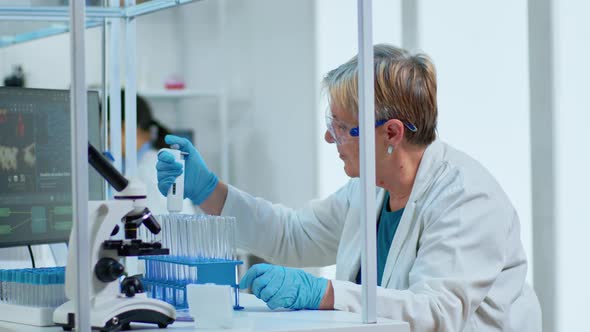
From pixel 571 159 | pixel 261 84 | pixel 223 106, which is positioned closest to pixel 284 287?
pixel 571 159

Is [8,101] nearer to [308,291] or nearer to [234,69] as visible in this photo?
[308,291]

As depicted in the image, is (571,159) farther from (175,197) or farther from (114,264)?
(114,264)

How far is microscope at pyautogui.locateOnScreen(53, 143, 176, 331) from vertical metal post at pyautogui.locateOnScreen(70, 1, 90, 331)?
0.17 ft

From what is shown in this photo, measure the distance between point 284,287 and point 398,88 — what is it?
672 millimetres

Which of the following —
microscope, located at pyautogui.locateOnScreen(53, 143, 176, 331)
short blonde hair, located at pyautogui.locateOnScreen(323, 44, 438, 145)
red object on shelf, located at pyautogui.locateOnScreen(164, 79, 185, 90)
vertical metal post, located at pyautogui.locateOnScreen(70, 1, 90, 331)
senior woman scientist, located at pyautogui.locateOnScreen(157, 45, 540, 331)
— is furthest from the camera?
red object on shelf, located at pyautogui.locateOnScreen(164, 79, 185, 90)

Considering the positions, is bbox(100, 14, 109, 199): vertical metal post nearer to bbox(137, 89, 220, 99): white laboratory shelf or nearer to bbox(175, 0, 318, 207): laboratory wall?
bbox(175, 0, 318, 207): laboratory wall

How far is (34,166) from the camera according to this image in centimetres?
203

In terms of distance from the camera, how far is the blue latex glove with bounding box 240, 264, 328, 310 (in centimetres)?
160

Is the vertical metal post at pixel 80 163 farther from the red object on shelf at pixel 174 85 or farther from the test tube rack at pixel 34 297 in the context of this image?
the red object on shelf at pixel 174 85

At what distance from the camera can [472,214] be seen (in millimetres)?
1941

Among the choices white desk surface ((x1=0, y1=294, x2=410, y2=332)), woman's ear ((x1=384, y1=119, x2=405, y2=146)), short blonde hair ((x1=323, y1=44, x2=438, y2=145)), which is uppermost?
short blonde hair ((x1=323, y1=44, x2=438, y2=145))

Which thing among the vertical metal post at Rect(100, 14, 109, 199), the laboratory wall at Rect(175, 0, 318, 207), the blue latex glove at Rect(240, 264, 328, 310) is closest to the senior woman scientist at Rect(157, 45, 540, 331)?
the blue latex glove at Rect(240, 264, 328, 310)

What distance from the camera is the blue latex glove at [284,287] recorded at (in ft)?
5.26

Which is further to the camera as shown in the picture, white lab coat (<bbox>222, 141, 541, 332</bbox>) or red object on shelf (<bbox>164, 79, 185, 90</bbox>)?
red object on shelf (<bbox>164, 79, 185, 90</bbox>)
